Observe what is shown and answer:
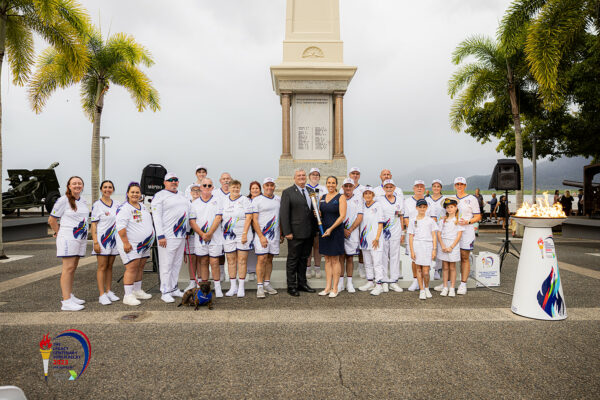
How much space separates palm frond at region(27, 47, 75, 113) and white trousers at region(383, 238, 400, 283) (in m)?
14.6

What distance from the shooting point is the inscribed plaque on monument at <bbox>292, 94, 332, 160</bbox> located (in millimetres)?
11961

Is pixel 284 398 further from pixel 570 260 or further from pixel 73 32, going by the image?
pixel 73 32

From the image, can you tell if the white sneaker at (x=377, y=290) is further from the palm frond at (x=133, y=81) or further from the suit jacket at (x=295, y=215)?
the palm frond at (x=133, y=81)

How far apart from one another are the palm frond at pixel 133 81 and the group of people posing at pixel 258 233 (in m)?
11.6

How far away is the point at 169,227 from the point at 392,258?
12.3 ft

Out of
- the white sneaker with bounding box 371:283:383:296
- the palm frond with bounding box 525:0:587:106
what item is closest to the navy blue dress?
the white sneaker with bounding box 371:283:383:296

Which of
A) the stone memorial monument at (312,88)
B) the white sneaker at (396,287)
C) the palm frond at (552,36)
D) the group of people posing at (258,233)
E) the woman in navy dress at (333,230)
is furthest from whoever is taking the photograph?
the stone memorial monument at (312,88)

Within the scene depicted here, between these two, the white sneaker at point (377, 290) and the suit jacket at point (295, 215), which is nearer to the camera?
the suit jacket at point (295, 215)

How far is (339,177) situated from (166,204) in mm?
6872

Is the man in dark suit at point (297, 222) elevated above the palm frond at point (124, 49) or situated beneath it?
situated beneath

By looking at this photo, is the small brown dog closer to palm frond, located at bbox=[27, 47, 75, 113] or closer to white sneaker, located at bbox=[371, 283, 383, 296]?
white sneaker, located at bbox=[371, 283, 383, 296]

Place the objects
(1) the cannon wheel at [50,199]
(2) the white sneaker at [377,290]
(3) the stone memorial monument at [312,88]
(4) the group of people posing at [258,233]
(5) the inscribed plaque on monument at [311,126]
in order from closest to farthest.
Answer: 1. (4) the group of people posing at [258,233]
2. (2) the white sneaker at [377,290]
3. (3) the stone memorial monument at [312,88]
4. (5) the inscribed plaque on monument at [311,126]
5. (1) the cannon wheel at [50,199]

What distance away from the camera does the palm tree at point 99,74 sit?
14.7m

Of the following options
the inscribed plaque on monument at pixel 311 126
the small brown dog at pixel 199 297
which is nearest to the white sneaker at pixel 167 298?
the small brown dog at pixel 199 297
